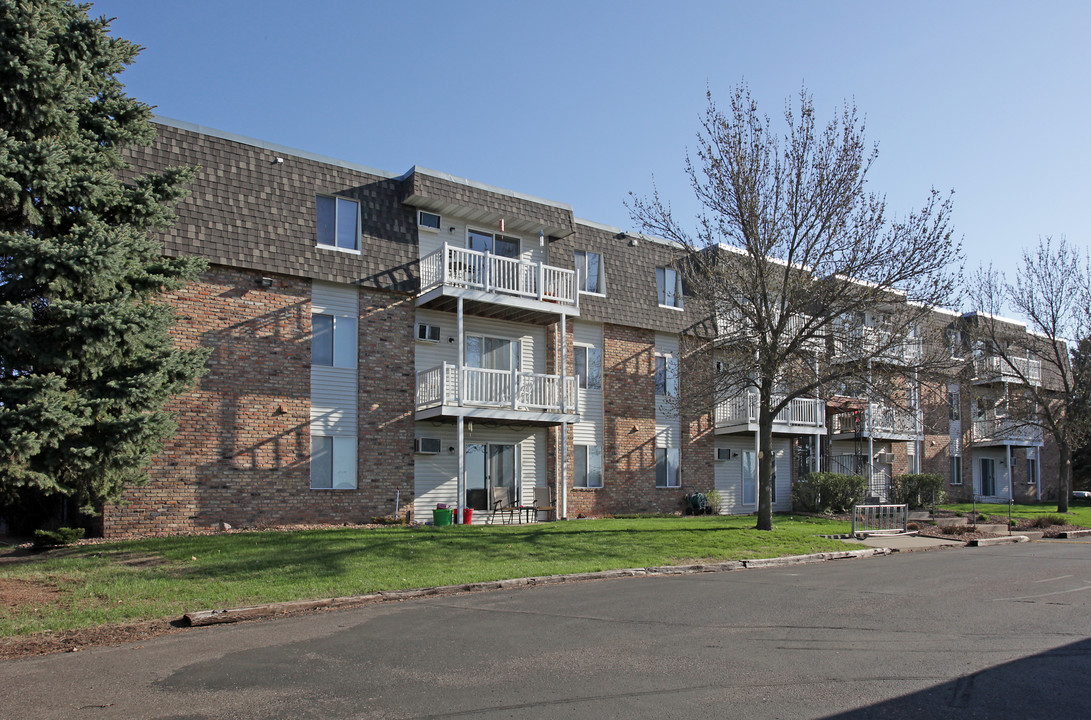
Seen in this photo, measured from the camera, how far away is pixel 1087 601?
36.7 feet

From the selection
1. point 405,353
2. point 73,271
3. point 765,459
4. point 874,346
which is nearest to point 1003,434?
point 874,346

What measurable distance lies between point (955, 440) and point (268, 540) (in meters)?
34.8

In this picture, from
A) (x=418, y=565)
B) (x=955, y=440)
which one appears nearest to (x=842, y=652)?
(x=418, y=565)

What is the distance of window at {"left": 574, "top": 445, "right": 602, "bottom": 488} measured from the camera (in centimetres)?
2578

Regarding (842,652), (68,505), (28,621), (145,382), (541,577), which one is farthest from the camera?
(68,505)

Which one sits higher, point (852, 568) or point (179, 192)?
point (179, 192)

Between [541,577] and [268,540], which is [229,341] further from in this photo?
[541,577]

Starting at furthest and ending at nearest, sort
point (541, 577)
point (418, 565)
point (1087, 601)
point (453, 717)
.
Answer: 1. point (418, 565)
2. point (541, 577)
3. point (1087, 601)
4. point (453, 717)

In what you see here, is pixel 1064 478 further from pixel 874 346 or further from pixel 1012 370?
pixel 874 346

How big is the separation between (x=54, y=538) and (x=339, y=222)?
9.64 meters

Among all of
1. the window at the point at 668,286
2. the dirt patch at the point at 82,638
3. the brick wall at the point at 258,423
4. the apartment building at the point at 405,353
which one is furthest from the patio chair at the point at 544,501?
the dirt patch at the point at 82,638

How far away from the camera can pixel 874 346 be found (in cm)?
2012

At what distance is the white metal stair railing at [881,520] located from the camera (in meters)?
22.0

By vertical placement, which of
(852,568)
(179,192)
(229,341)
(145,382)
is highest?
(179,192)
